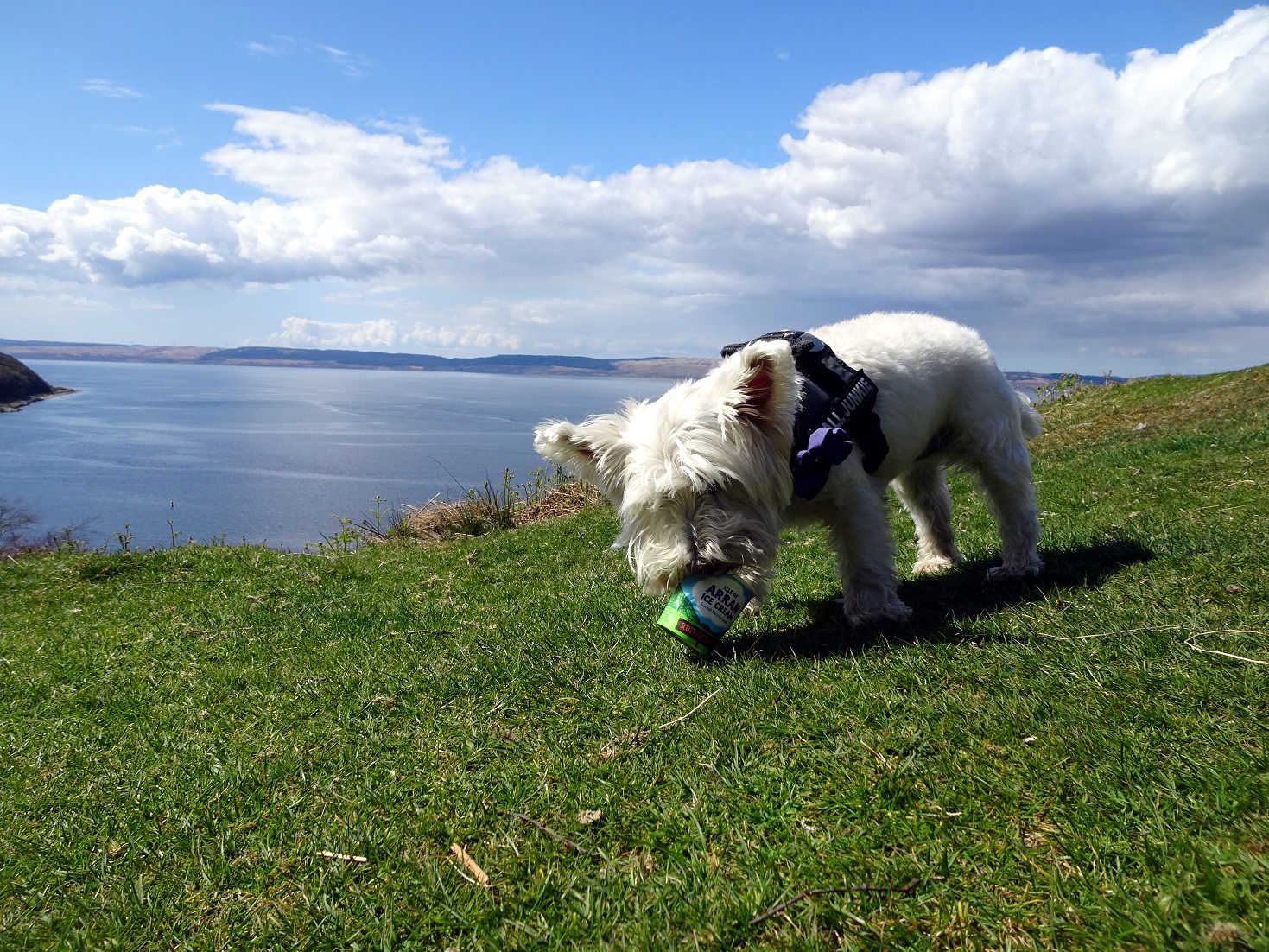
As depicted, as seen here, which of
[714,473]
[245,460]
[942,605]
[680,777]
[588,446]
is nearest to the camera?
[680,777]

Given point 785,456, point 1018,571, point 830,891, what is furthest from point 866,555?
point 830,891

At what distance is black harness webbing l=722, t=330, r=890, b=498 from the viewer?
499cm

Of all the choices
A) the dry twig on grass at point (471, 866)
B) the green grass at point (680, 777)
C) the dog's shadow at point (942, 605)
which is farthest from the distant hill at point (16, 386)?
the dry twig on grass at point (471, 866)

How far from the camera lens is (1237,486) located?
8.77 m

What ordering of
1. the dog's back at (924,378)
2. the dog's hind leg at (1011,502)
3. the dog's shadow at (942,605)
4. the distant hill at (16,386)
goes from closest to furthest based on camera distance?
the dog's shadow at (942,605) < the dog's back at (924,378) < the dog's hind leg at (1011,502) < the distant hill at (16,386)

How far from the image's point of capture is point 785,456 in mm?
4996

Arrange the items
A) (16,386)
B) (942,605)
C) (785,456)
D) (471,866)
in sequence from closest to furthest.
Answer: (471,866), (785,456), (942,605), (16,386)

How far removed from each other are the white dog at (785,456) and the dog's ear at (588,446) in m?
0.01

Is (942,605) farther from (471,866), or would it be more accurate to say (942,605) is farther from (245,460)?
(245,460)

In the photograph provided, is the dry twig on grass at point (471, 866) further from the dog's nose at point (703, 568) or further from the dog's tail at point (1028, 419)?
the dog's tail at point (1028, 419)

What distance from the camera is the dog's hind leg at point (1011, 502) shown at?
250 inches

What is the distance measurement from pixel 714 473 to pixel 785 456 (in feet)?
2.23

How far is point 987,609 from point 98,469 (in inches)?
1437

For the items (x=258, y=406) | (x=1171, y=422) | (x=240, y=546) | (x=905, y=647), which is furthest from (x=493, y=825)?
(x=258, y=406)
